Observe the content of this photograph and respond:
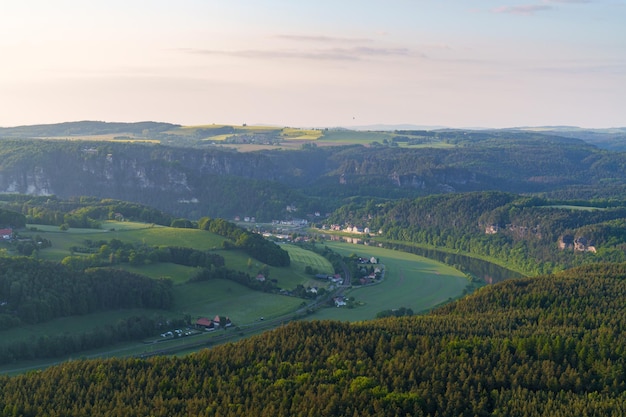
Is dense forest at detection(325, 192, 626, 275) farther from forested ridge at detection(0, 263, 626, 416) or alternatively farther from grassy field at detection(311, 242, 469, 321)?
forested ridge at detection(0, 263, 626, 416)

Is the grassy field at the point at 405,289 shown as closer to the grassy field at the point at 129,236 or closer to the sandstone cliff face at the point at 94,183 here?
the grassy field at the point at 129,236

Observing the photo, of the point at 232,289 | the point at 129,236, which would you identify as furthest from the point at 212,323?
the point at 129,236

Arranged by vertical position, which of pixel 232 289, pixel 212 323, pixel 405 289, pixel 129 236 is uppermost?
pixel 129 236

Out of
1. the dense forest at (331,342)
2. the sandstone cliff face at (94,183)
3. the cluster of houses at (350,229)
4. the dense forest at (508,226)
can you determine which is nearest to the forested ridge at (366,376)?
the dense forest at (331,342)

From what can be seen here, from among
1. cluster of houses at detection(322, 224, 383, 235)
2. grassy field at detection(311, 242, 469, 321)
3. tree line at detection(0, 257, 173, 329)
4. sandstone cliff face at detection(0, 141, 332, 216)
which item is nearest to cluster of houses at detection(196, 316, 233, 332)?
tree line at detection(0, 257, 173, 329)

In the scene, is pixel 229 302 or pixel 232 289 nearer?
pixel 229 302

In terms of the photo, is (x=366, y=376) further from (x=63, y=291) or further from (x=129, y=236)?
(x=129, y=236)
